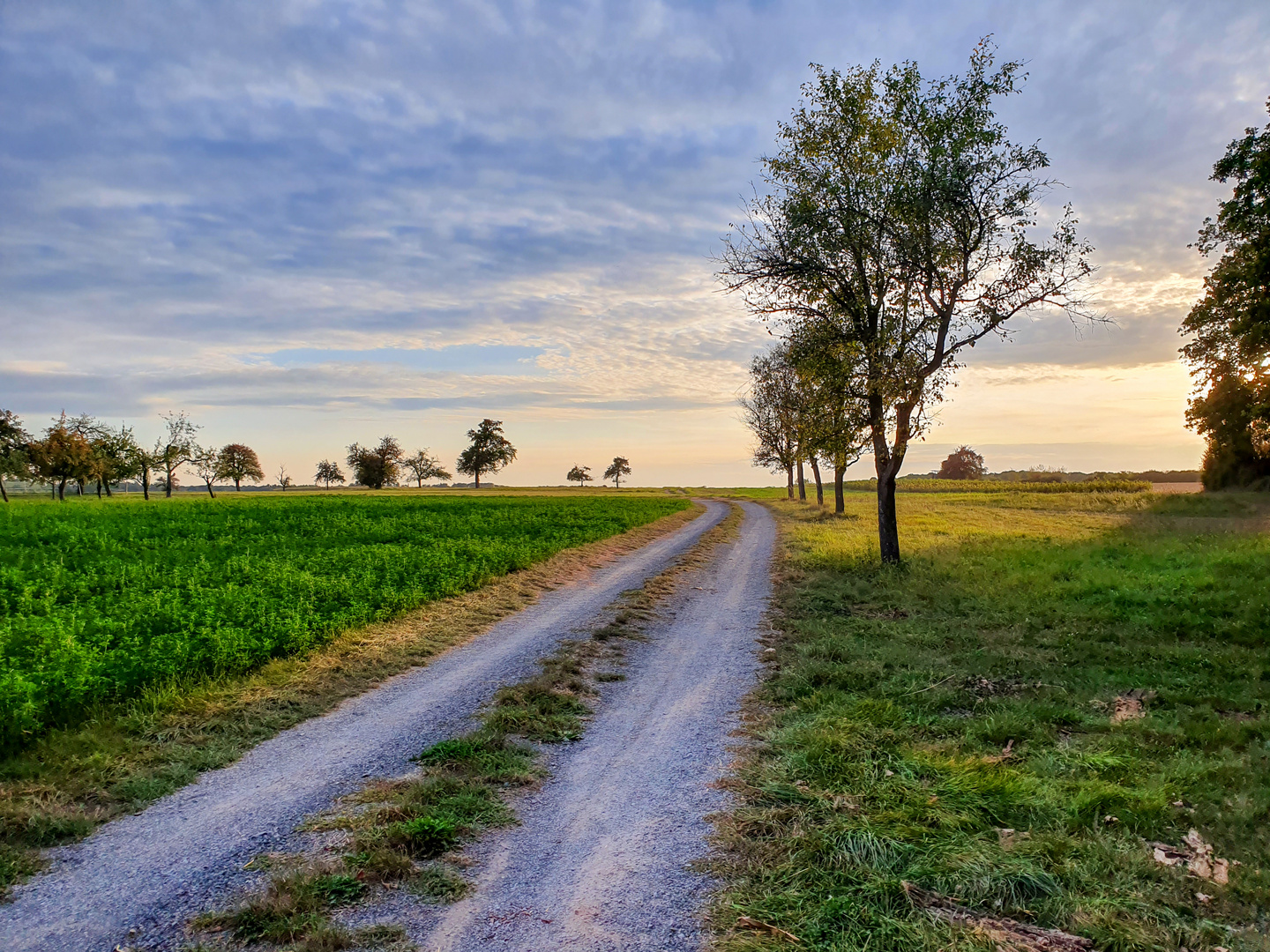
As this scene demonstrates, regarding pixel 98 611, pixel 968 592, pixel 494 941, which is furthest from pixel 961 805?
pixel 98 611

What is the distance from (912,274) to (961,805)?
1867 centimetres

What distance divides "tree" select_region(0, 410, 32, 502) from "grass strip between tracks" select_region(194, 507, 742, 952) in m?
88.9

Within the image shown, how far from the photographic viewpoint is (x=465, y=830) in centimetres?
599

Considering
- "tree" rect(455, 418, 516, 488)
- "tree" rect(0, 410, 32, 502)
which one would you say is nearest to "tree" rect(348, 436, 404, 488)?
"tree" rect(455, 418, 516, 488)

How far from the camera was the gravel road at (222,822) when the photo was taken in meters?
4.78

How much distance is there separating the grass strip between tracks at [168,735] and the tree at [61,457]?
8304cm

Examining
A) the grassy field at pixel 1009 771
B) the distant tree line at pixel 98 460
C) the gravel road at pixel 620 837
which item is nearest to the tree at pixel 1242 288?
the grassy field at pixel 1009 771

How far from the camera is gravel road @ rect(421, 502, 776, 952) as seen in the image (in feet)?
15.2

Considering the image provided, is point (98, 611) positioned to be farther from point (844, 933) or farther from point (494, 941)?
point (844, 933)

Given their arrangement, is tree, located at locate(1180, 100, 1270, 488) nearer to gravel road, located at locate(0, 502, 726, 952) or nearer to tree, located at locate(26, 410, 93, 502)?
gravel road, located at locate(0, 502, 726, 952)

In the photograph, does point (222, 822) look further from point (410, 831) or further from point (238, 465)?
point (238, 465)

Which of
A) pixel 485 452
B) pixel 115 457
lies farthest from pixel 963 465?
pixel 115 457

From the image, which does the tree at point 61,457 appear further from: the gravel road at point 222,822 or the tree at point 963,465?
the tree at point 963,465

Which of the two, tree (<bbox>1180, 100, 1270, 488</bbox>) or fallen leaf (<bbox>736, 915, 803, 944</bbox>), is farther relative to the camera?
tree (<bbox>1180, 100, 1270, 488</bbox>)
